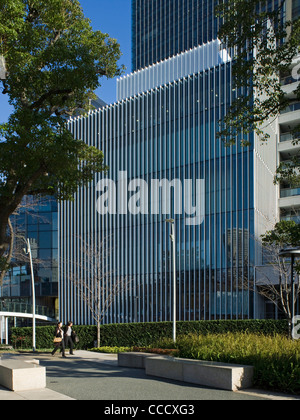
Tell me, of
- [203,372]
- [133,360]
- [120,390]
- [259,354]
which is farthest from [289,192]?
[120,390]

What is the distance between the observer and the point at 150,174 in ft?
142

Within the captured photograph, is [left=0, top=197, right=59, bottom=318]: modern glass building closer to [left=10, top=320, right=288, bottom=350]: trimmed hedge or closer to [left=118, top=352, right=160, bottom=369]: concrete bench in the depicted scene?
[left=10, top=320, right=288, bottom=350]: trimmed hedge

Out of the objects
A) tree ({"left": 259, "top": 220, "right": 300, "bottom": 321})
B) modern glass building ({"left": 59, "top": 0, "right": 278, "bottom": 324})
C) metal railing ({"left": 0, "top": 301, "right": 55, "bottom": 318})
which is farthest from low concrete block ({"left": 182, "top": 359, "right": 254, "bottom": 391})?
metal railing ({"left": 0, "top": 301, "right": 55, "bottom": 318})

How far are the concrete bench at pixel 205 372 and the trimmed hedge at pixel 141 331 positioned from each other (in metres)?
14.8

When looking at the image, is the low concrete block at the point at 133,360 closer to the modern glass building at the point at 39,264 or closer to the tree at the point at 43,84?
the tree at the point at 43,84

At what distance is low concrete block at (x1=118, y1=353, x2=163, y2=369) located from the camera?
50.5 ft

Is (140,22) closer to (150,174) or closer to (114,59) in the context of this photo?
(150,174)

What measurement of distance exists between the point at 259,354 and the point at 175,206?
29.6 meters

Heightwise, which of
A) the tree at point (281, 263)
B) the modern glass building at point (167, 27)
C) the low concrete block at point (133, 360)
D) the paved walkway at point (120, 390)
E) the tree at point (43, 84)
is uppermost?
the modern glass building at point (167, 27)

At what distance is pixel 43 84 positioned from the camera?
14.3m

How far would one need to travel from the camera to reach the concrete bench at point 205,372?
10562 mm

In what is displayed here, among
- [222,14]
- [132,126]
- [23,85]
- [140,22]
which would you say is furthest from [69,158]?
[140,22]

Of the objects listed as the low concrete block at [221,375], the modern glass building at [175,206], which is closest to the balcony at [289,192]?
the modern glass building at [175,206]
